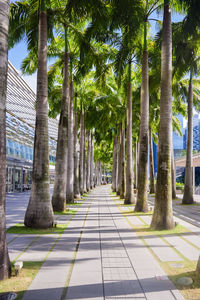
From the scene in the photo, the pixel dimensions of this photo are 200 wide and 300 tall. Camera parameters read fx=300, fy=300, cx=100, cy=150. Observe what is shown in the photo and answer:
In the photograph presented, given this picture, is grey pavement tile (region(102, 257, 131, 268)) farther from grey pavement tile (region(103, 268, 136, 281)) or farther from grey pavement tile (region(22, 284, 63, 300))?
grey pavement tile (region(22, 284, 63, 300))

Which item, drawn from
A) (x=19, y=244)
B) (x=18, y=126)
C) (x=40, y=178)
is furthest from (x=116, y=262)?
(x=18, y=126)

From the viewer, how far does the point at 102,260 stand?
642cm

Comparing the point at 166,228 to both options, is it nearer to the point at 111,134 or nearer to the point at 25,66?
the point at 25,66

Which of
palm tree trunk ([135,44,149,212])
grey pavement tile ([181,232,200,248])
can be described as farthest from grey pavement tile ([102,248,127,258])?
palm tree trunk ([135,44,149,212])

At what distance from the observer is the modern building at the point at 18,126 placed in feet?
75.3

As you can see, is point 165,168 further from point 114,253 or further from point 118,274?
point 118,274

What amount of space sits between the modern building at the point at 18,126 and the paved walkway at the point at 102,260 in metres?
13.6

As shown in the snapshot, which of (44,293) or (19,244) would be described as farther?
(19,244)

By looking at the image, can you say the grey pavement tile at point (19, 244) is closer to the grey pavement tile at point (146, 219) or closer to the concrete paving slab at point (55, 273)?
the concrete paving slab at point (55, 273)

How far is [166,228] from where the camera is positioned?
10.1 m

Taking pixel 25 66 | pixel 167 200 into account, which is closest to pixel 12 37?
pixel 25 66

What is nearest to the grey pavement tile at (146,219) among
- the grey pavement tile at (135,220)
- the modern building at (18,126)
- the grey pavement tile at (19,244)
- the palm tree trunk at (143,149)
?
the grey pavement tile at (135,220)

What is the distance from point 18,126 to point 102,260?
28308 millimetres

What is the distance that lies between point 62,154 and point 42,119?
442 cm
